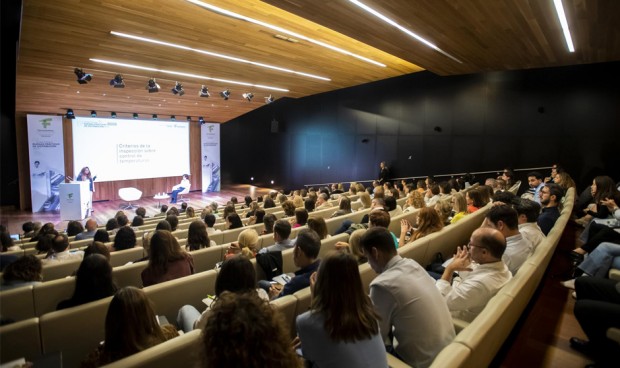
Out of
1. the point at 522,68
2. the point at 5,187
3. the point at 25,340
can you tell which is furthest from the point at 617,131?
the point at 5,187

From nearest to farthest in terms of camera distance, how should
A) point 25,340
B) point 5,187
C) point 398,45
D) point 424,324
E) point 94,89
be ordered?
point 424,324 → point 25,340 → point 398,45 → point 94,89 → point 5,187

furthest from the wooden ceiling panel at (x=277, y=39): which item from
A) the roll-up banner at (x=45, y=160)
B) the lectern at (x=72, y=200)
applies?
the lectern at (x=72, y=200)

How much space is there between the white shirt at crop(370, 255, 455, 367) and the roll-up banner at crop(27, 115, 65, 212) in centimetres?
1294

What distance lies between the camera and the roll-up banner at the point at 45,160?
10.9m

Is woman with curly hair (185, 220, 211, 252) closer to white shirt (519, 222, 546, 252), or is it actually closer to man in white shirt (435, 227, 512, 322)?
man in white shirt (435, 227, 512, 322)

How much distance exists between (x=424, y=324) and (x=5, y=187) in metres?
14.2

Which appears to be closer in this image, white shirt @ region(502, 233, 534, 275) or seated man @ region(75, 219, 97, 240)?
white shirt @ region(502, 233, 534, 275)

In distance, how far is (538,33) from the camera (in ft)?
18.9

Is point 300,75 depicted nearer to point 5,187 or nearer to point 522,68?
point 522,68

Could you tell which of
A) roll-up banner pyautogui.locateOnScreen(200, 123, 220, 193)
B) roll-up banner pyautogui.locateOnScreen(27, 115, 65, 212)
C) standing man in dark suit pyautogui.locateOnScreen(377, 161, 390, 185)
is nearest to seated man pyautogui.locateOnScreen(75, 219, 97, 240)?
roll-up banner pyautogui.locateOnScreen(27, 115, 65, 212)

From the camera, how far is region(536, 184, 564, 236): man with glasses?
4.17m

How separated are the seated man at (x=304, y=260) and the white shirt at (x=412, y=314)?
70 centimetres

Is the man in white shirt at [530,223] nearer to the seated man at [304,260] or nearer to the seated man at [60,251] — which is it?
the seated man at [304,260]

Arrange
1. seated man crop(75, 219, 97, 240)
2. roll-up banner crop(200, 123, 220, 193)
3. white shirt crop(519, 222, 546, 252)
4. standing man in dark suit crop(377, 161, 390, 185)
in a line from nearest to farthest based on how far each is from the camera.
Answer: white shirt crop(519, 222, 546, 252)
seated man crop(75, 219, 97, 240)
standing man in dark suit crop(377, 161, 390, 185)
roll-up banner crop(200, 123, 220, 193)
